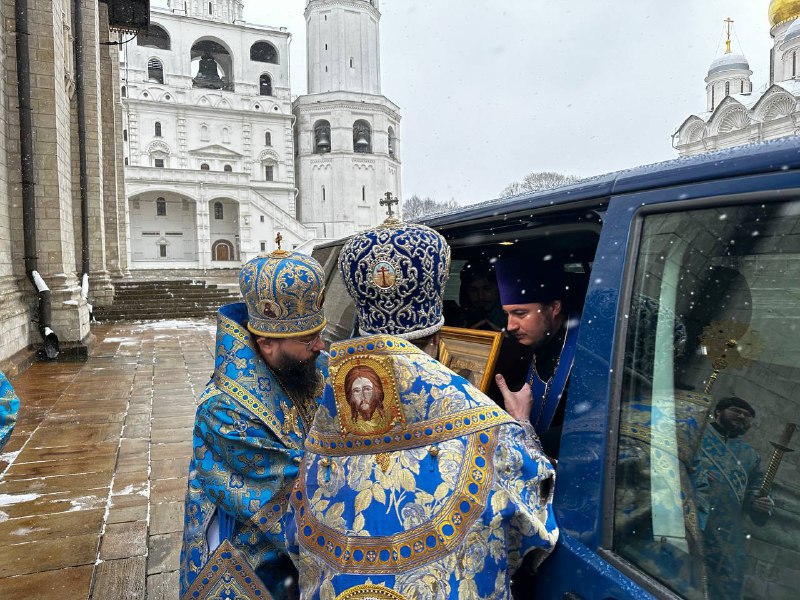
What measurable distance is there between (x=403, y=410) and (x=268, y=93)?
193ft

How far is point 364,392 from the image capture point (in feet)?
4.33

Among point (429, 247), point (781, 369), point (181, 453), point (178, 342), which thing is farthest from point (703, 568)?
point (178, 342)

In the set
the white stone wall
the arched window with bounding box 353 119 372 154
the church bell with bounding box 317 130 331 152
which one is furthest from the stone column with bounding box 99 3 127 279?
the arched window with bounding box 353 119 372 154

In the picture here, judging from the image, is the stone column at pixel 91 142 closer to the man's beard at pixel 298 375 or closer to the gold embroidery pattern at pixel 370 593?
the man's beard at pixel 298 375

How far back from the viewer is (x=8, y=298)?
8.95 metres

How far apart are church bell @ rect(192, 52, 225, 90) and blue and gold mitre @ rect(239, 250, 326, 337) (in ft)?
191

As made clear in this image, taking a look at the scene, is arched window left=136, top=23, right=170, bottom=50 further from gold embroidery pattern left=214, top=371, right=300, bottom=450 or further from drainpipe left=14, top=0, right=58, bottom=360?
gold embroidery pattern left=214, top=371, right=300, bottom=450

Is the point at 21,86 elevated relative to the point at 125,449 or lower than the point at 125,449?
elevated

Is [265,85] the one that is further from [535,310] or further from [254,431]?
[254,431]

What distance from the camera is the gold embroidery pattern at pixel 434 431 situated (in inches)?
51.1

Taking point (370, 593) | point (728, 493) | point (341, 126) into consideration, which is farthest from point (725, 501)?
point (341, 126)

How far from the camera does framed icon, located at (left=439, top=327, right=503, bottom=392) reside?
7.22 ft

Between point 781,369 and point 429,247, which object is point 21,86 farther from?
point 781,369

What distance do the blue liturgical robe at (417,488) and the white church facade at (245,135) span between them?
1603 inches
